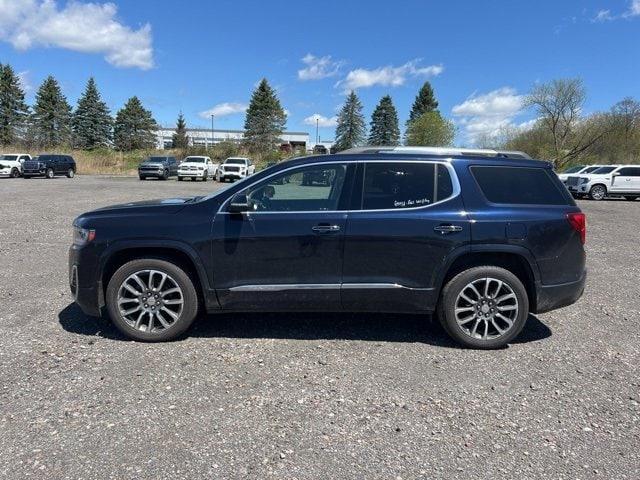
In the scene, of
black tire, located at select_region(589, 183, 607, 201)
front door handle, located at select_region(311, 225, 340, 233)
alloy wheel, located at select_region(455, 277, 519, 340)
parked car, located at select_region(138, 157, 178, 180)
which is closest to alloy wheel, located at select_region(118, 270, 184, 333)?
front door handle, located at select_region(311, 225, 340, 233)

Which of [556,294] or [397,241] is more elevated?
[397,241]

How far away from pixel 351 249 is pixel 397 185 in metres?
0.75

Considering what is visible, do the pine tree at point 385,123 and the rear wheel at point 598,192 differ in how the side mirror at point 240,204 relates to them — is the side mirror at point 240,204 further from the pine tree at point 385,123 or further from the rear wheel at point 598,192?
the pine tree at point 385,123

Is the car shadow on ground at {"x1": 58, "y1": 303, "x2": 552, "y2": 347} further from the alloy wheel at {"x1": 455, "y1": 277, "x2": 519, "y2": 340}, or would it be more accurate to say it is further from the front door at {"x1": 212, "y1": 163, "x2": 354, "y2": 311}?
the front door at {"x1": 212, "y1": 163, "x2": 354, "y2": 311}

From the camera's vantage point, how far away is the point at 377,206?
441cm

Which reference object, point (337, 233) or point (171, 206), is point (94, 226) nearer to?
point (171, 206)

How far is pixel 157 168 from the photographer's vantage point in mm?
36906

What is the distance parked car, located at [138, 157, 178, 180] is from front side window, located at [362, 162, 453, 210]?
115 ft

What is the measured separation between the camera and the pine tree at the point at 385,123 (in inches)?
3329

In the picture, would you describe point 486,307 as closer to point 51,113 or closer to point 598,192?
point 598,192

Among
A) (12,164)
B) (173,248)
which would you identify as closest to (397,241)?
(173,248)

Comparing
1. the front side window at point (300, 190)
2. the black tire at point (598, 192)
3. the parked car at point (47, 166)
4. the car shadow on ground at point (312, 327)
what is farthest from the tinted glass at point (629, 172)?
the parked car at point (47, 166)

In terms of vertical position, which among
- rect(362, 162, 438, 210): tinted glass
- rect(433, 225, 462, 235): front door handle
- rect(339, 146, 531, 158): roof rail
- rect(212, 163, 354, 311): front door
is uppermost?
rect(339, 146, 531, 158): roof rail

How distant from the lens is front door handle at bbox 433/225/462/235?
4.32m
